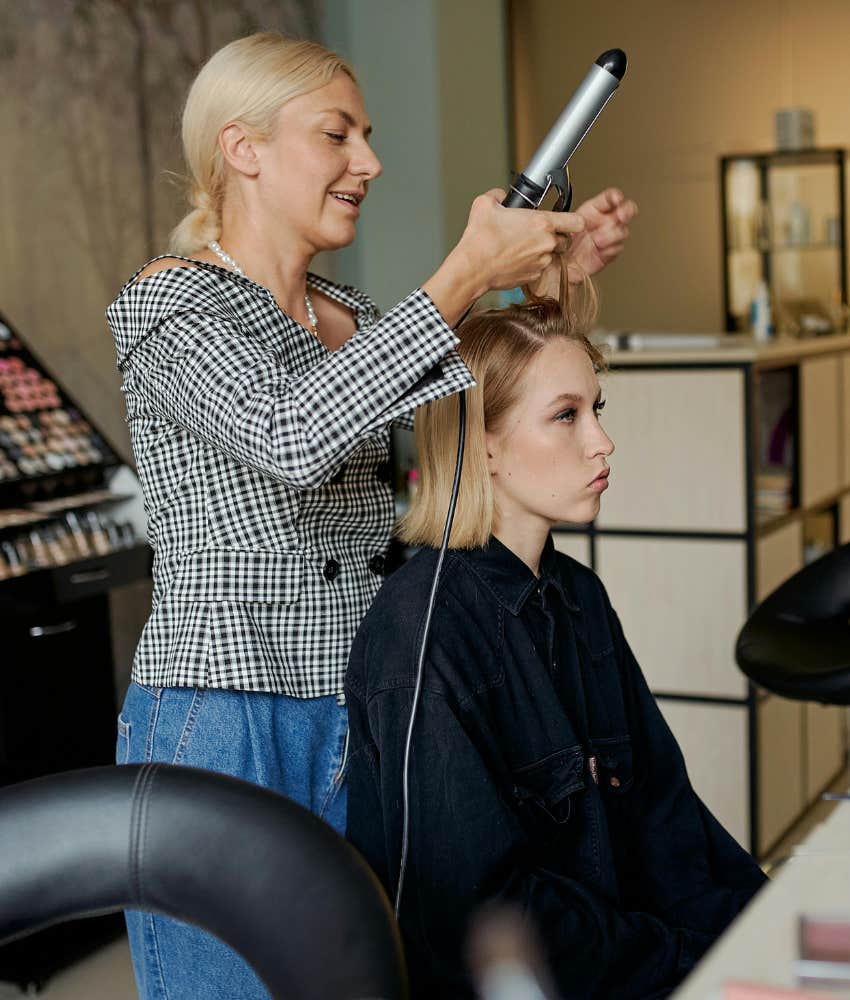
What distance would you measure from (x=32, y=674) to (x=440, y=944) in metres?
1.72

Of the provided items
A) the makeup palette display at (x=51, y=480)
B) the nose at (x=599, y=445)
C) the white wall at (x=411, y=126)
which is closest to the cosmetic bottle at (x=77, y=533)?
the makeup palette display at (x=51, y=480)

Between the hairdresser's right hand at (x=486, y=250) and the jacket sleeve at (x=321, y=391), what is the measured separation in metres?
0.02

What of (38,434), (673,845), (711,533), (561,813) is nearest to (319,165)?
(561,813)

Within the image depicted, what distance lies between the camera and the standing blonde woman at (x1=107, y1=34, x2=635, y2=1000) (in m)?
1.42

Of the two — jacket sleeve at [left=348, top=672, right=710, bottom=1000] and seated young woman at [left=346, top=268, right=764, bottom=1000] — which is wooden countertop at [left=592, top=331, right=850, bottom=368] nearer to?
seated young woman at [left=346, top=268, right=764, bottom=1000]

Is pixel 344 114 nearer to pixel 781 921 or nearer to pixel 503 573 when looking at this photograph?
pixel 503 573

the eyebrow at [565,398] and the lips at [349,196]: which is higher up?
the lips at [349,196]

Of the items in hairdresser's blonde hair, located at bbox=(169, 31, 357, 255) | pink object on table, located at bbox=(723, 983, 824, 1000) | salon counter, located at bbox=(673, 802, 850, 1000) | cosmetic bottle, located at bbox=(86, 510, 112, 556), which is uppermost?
hairdresser's blonde hair, located at bbox=(169, 31, 357, 255)

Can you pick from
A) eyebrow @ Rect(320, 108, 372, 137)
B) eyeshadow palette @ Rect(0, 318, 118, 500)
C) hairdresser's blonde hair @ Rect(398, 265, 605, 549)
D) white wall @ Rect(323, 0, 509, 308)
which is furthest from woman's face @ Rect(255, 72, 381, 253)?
white wall @ Rect(323, 0, 509, 308)

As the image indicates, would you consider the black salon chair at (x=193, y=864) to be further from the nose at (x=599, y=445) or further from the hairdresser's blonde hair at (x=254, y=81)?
the hairdresser's blonde hair at (x=254, y=81)

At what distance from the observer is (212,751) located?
1.43 m

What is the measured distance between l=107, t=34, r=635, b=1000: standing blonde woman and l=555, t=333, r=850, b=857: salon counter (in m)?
1.79

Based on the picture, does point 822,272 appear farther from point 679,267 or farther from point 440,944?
point 440,944

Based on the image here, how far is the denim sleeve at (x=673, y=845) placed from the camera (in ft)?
5.10
